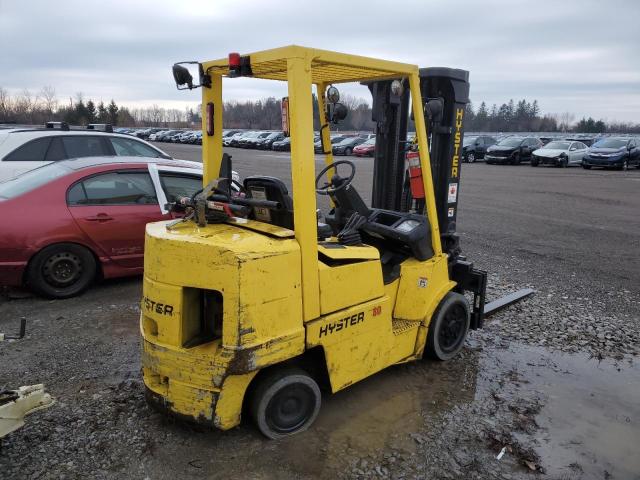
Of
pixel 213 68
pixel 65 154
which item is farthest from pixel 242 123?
pixel 213 68

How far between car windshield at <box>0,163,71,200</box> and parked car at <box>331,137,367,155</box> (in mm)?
28747

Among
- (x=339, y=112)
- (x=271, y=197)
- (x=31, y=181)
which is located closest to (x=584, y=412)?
(x=271, y=197)

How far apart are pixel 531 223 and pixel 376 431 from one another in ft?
27.4

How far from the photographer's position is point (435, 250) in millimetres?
4168

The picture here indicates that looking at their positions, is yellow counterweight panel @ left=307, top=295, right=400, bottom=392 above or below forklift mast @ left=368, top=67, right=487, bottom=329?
below

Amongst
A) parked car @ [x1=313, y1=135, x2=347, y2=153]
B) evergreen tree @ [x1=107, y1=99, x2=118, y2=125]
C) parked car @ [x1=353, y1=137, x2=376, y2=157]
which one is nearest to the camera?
parked car @ [x1=313, y1=135, x2=347, y2=153]

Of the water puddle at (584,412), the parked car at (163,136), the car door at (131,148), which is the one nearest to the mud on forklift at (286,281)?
the water puddle at (584,412)

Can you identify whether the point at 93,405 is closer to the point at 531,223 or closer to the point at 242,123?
the point at 531,223

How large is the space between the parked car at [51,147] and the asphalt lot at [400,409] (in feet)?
13.1

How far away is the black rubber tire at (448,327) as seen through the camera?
425 centimetres

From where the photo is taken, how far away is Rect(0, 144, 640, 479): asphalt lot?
124 inches

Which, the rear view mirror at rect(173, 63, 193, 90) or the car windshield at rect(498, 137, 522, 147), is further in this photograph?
the car windshield at rect(498, 137, 522, 147)

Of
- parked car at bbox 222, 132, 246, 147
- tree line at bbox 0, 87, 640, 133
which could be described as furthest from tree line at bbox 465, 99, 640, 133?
parked car at bbox 222, 132, 246, 147

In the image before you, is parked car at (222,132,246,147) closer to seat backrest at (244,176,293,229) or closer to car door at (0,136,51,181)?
car door at (0,136,51,181)
